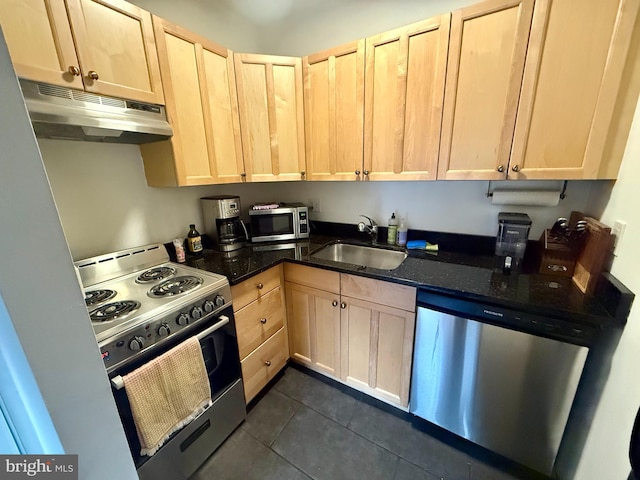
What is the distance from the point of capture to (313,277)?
1.69 meters

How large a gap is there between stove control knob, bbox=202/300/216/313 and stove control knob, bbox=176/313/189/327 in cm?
9

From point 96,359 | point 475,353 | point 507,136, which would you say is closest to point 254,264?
point 96,359

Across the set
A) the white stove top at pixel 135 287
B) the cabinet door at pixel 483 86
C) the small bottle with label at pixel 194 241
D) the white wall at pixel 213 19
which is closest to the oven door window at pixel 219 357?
the white stove top at pixel 135 287

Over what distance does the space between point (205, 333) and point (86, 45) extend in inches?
52.9

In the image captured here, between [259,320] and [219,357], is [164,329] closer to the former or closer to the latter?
[219,357]

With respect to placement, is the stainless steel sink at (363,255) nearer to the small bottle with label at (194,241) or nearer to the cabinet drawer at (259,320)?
the cabinet drawer at (259,320)

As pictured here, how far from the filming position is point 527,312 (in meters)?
1.11

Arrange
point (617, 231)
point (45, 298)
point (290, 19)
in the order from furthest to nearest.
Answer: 1. point (290, 19)
2. point (617, 231)
3. point (45, 298)

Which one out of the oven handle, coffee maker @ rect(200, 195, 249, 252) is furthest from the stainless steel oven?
coffee maker @ rect(200, 195, 249, 252)

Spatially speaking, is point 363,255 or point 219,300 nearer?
point 219,300

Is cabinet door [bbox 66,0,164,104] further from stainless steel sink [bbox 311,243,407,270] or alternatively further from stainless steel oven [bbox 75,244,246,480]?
stainless steel sink [bbox 311,243,407,270]

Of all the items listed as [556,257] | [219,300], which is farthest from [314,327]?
[556,257]

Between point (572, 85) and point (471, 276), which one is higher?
point (572, 85)

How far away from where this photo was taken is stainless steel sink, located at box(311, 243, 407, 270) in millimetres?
1869
